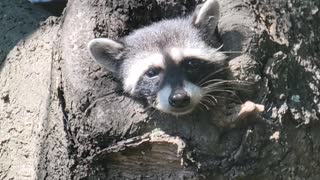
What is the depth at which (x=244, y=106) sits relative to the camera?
355cm

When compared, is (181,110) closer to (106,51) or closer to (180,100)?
(180,100)

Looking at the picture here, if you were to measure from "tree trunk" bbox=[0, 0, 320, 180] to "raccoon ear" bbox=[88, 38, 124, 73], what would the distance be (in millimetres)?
65

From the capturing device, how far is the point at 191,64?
3.95m

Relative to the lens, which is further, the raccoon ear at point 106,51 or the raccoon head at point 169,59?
the raccoon ear at point 106,51

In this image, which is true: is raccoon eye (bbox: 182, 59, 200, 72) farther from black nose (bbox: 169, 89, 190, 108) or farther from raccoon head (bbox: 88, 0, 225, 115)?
black nose (bbox: 169, 89, 190, 108)

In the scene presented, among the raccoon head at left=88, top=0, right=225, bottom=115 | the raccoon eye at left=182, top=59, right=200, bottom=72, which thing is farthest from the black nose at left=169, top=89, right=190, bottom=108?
the raccoon eye at left=182, top=59, right=200, bottom=72

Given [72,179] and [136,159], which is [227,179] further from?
[72,179]

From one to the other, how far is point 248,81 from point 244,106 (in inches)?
6.6

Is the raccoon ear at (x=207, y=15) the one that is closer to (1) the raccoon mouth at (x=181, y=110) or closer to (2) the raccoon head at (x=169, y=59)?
(2) the raccoon head at (x=169, y=59)

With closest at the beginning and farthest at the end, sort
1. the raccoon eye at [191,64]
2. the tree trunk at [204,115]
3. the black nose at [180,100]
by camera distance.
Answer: the tree trunk at [204,115]
the black nose at [180,100]
the raccoon eye at [191,64]

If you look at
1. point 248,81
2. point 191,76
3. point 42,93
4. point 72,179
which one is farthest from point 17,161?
point 248,81

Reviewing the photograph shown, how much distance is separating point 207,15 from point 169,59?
0.32 m

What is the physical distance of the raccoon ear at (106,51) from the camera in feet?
12.9

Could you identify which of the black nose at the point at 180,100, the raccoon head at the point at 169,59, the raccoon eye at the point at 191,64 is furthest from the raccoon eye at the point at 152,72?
the black nose at the point at 180,100
